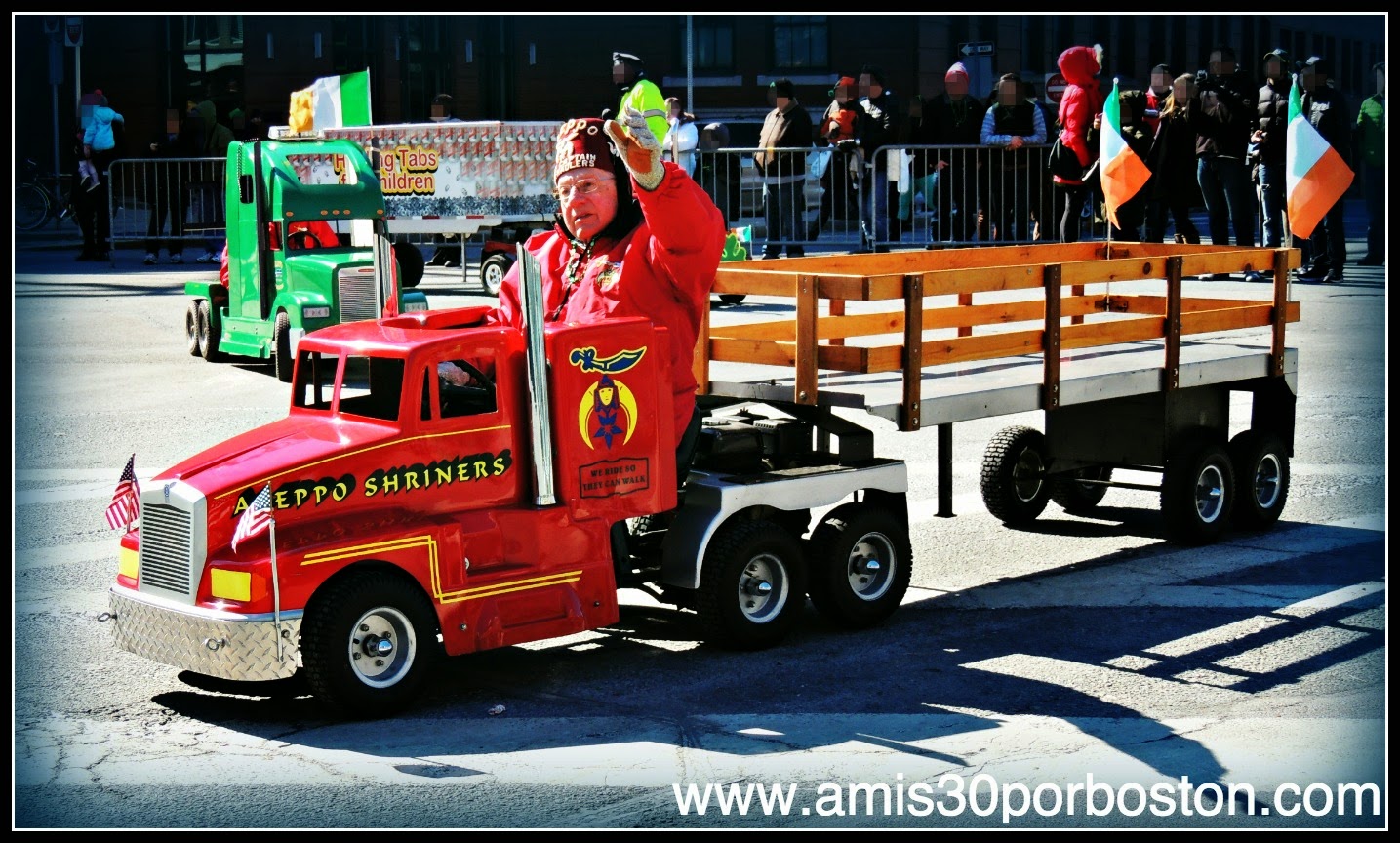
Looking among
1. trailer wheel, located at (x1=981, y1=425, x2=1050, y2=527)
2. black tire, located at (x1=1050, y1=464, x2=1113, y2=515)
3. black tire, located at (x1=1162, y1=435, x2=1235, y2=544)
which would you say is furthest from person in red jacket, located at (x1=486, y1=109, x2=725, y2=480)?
black tire, located at (x1=1050, y1=464, x2=1113, y2=515)

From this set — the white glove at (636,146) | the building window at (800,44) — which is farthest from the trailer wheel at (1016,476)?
the building window at (800,44)

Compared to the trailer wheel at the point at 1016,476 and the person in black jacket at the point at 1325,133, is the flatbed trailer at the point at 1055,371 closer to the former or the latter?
the trailer wheel at the point at 1016,476

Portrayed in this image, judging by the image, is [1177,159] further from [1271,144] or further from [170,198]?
[170,198]

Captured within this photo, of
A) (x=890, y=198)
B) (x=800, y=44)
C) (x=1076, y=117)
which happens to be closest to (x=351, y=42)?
(x=800, y=44)

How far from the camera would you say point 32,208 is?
1171 inches

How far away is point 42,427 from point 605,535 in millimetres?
7090

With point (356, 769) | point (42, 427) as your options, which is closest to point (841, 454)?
point (356, 769)

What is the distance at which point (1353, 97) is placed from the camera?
170ft

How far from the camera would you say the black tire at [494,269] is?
66.5ft

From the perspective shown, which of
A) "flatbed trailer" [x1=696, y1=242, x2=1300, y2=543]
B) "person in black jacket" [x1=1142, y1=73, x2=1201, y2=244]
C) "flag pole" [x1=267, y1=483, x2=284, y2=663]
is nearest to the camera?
"flag pole" [x1=267, y1=483, x2=284, y2=663]

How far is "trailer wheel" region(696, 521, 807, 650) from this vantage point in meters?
7.67

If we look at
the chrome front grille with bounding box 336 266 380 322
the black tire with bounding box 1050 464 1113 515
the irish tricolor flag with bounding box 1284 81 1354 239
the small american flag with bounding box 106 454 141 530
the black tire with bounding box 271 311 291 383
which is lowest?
the black tire with bounding box 1050 464 1113 515

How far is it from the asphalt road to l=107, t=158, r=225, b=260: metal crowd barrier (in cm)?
1539

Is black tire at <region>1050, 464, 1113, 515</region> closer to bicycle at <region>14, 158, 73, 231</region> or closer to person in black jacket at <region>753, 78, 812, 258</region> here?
person in black jacket at <region>753, 78, 812, 258</region>
